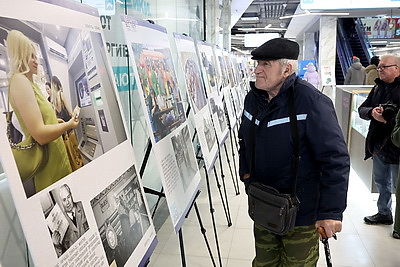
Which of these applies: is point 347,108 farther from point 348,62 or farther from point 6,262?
point 348,62

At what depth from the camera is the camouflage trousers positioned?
200cm

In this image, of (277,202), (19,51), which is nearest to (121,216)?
(19,51)

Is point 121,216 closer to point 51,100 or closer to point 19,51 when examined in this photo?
point 51,100

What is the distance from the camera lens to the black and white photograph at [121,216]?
1.13 m

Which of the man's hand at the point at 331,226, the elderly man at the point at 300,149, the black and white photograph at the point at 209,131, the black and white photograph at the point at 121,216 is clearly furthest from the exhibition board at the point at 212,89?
the black and white photograph at the point at 121,216

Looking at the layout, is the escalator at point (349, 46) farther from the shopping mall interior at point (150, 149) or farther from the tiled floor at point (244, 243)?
the tiled floor at point (244, 243)

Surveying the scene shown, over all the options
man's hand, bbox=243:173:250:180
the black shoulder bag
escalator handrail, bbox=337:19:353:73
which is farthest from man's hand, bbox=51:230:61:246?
escalator handrail, bbox=337:19:353:73

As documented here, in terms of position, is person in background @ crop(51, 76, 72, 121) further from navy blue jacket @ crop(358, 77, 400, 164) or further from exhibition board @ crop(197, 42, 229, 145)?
navy blue jacket @ crop(358, 77, 400, 164)

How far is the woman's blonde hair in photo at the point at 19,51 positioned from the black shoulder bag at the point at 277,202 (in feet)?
4.12

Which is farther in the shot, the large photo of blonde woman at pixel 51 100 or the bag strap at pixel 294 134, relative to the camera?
the bag strap at pixel 294 134

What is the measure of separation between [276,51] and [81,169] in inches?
45.7

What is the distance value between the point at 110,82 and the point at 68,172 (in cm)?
49

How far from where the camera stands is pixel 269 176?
1.98m

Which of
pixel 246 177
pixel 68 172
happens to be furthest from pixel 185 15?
pixel 68 172
